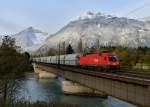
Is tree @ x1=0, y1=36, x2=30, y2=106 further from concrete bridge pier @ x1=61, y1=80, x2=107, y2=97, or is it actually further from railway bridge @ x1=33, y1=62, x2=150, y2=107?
concrete bridge pier @ x1=61, y1=80, x2=107, y2=97

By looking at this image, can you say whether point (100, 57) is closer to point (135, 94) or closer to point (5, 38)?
point (5, 38)

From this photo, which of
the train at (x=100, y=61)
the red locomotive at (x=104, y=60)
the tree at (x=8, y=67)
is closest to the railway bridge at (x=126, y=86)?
the train at (x=100, y=61)

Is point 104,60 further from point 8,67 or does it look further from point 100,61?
point 8,67

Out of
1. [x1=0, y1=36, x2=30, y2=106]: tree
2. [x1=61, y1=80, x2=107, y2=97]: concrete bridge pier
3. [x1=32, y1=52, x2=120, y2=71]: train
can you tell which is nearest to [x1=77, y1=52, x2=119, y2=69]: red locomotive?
[x1=32, y1=52, x2=120, y2=71]: train

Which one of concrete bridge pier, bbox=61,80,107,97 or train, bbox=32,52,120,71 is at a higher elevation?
train, bbox=32,52,120,71

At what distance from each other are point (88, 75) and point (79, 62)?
84.0 feet

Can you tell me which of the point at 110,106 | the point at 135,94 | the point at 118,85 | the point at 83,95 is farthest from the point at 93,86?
the point at 83,95

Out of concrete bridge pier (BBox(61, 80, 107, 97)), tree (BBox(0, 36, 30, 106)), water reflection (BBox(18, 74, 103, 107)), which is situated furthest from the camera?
concrete bridge pier (BBox(61, 80, 107, 97))

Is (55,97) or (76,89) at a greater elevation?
(76,89)

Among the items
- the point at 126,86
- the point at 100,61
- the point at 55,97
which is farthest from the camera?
the point at 55,97

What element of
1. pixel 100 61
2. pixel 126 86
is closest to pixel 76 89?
pixel 100 61

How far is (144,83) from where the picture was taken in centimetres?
2616

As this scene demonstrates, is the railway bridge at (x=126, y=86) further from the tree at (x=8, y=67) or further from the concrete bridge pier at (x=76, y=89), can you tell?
the concrete bridge pier at (x=76, y=89)

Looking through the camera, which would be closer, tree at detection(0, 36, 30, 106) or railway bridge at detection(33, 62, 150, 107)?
railway bridge at detection(33, 62, 150, 107)
